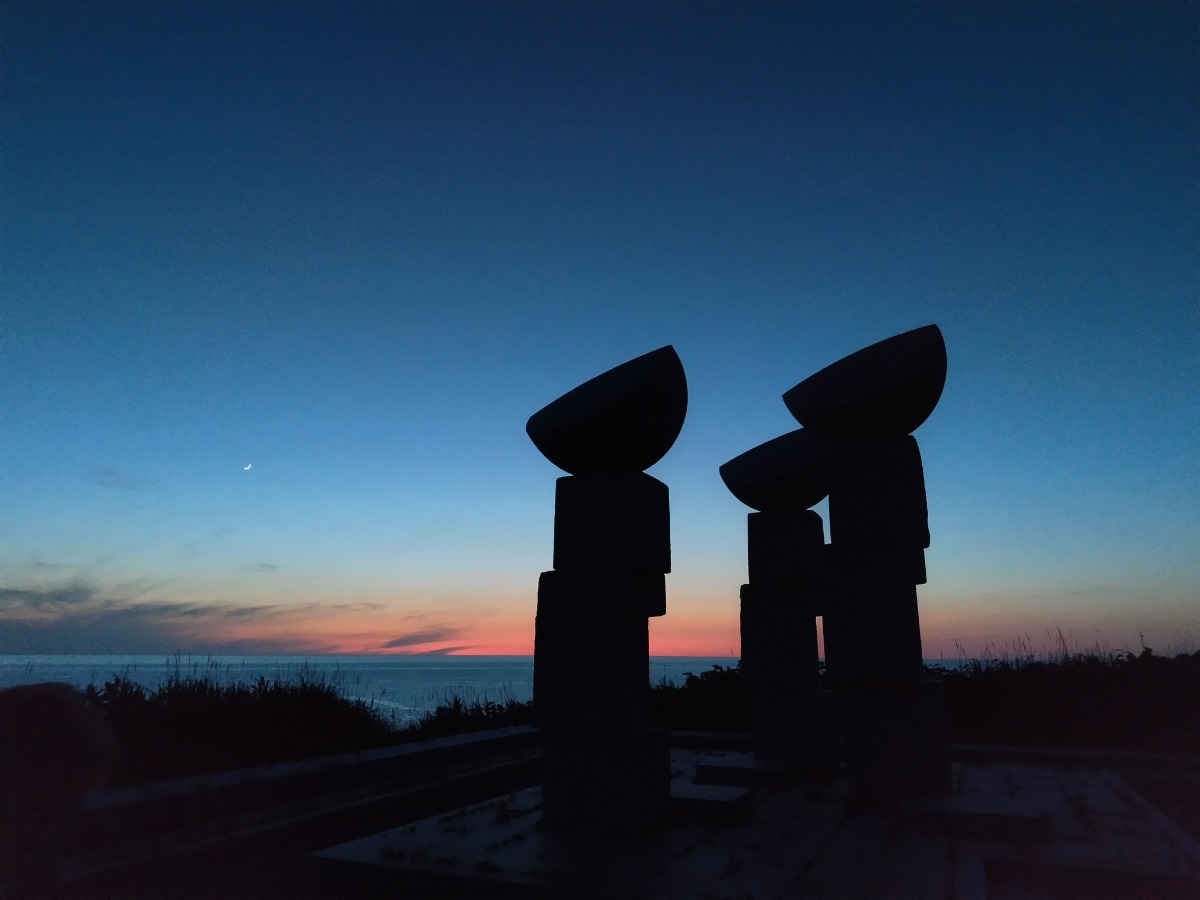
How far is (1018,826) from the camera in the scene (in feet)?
17.1

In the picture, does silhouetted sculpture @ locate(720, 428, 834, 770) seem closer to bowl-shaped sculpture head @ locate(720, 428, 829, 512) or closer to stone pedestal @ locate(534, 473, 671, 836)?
bowl-shaped sculpture head @ locate(720, 428, 829, 512)

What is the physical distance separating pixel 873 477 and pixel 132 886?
576 cm

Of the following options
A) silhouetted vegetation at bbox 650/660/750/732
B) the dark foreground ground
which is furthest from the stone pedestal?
silhouetted vegetation at bbox 650/660/750/732

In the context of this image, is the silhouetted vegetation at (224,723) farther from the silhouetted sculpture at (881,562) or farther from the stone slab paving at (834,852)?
the silhouetted sculpture at (881,562)

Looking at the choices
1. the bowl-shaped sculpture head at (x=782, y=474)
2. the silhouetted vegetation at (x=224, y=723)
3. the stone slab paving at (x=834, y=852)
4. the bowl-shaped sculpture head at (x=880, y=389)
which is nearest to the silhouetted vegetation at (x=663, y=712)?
the silhouetted vegetation at (x=224, y=723)

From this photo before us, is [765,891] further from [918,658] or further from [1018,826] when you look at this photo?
[918,658]

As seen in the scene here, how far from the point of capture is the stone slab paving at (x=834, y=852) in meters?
4.34

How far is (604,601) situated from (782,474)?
3121mm

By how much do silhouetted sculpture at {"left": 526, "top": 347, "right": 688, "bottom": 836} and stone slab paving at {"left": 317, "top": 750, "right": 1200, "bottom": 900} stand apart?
312mm

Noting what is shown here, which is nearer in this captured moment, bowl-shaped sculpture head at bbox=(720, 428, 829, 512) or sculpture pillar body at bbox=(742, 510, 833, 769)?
sculpture pillar body at bbox=(742, 510, 833, 769)

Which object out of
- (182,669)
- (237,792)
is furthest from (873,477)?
(182,669)

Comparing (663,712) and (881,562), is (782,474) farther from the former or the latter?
(663,712)

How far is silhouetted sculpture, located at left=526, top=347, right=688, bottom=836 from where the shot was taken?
216 inches

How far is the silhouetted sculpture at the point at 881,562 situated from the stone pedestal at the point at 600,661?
5.50ft
